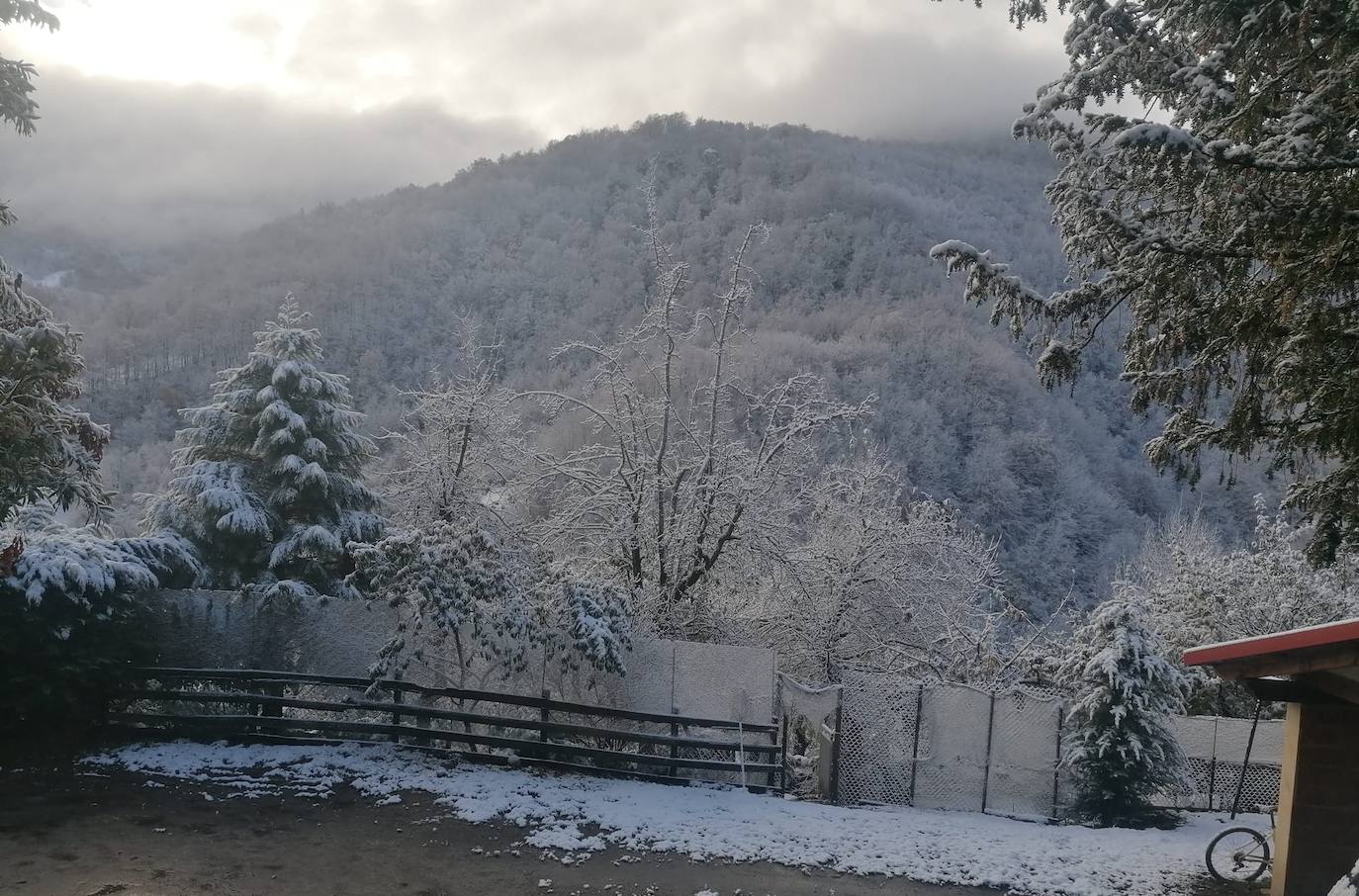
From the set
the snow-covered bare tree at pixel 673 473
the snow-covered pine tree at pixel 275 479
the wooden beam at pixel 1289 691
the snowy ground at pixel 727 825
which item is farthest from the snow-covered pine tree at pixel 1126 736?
the snow-covered pine tree at pixel 275 479

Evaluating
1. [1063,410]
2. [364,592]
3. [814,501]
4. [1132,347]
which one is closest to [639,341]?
[814,501]

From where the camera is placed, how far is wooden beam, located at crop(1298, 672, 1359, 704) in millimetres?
8906

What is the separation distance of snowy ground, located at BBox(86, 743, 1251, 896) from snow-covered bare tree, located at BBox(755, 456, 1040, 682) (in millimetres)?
5804

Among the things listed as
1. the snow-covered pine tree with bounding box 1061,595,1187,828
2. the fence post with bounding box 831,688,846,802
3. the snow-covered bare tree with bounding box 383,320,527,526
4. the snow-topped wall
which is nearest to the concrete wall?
the snow-covered pine tree with bounding box 1061,595,1187,828

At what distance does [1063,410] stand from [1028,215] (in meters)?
53.8

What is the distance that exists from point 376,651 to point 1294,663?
11750mm

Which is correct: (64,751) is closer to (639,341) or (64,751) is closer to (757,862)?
(757,862)

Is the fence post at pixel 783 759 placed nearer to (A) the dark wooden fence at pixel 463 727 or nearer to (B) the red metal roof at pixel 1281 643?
(A) the dark wooden fence at pixel 463 727

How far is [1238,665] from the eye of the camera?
9.43 meters

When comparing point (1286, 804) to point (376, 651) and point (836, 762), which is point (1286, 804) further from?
point (376, 651)

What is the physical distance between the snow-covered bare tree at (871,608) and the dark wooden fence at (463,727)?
5.34 meters

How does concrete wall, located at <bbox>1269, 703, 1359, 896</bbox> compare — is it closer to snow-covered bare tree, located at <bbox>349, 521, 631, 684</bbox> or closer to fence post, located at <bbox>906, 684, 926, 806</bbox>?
fence post, located at <bbox>906, 684, 926, 806</bbox>

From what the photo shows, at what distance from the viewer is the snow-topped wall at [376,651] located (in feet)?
46.2

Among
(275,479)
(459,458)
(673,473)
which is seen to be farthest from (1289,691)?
(275,479)
